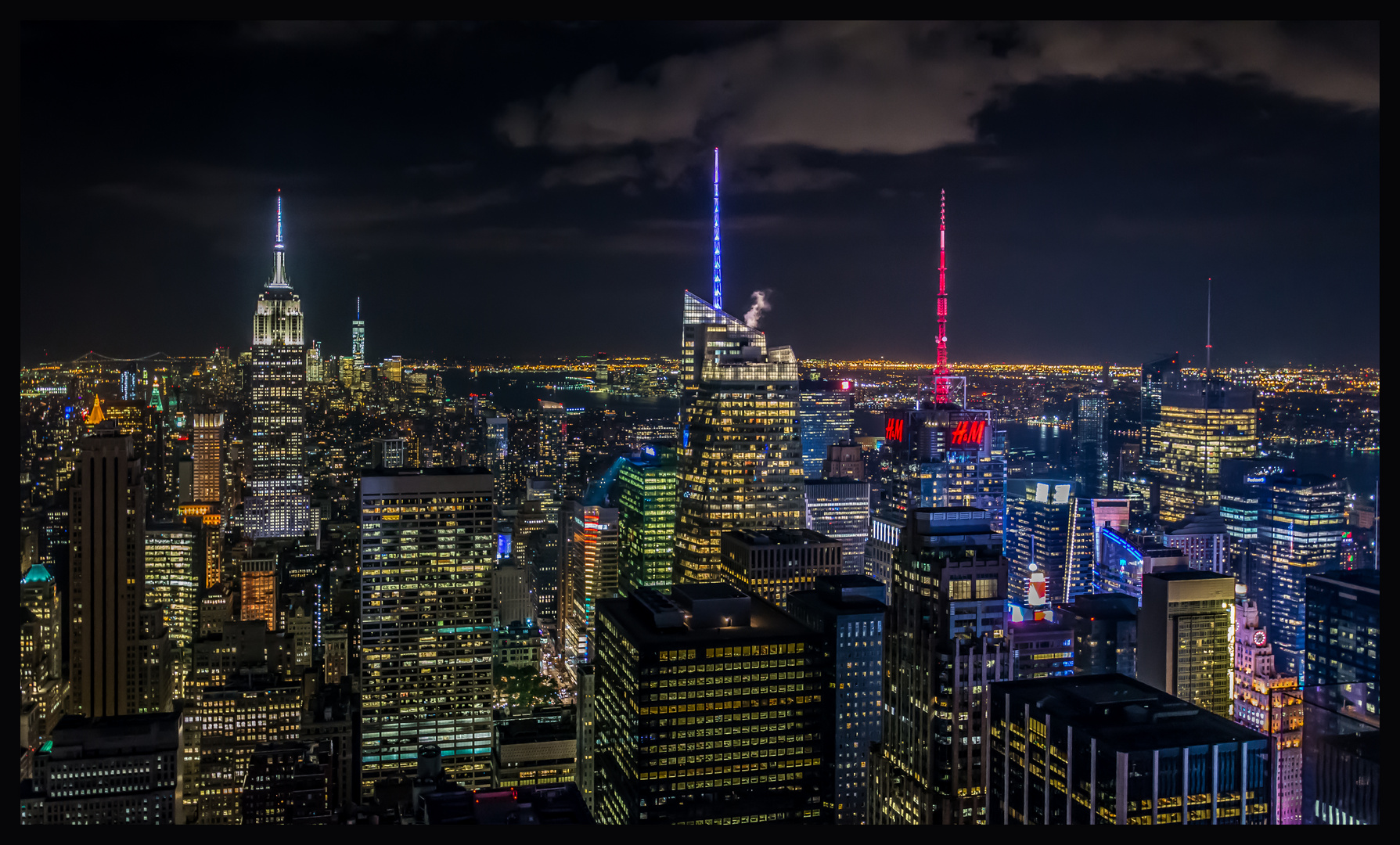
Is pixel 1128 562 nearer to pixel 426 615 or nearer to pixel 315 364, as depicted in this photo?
pixel 426 615

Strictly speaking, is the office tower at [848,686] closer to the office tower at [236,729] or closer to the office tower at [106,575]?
the office tower at [236,729]

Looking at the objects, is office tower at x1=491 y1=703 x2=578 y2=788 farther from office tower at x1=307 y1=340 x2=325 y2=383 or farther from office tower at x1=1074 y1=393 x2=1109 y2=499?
office tower at x1=1074 y1=393 x2=1109 y2=499

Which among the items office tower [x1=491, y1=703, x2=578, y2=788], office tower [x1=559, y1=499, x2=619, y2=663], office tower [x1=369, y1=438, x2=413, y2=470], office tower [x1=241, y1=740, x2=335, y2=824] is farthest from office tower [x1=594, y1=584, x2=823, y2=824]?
office tower [x1=559, y1=499, x2=619, y2=663]

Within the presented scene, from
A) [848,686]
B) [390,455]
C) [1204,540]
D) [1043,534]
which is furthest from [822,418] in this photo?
[848,686]

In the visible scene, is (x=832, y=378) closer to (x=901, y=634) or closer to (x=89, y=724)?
(x=901, y=634)

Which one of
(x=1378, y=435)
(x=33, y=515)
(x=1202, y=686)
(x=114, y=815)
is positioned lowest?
(x=114, y=815)

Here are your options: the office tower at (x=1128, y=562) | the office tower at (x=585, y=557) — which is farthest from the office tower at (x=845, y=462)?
the office tower at (x=1128, y=562)

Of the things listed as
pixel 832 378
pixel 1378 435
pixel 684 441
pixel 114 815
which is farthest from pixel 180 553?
pixel 1378 435
